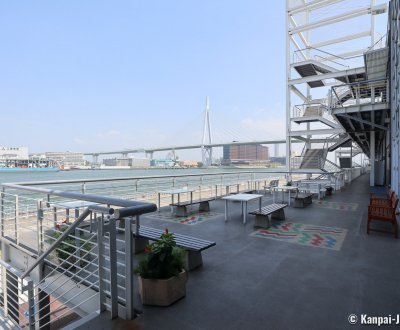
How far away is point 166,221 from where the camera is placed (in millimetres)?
6828

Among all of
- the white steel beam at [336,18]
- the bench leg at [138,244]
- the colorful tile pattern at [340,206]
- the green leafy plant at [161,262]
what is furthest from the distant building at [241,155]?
the green leafy plant at [161,262]

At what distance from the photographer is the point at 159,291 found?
270 cm

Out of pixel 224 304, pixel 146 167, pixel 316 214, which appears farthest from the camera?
pixel 146 167

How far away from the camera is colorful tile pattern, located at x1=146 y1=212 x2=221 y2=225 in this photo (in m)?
6.77

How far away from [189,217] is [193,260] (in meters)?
3.68

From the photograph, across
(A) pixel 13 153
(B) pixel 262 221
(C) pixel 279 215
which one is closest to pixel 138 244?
(B) pixel 262 221

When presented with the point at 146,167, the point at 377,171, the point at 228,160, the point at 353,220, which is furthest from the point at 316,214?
the point at 146,167

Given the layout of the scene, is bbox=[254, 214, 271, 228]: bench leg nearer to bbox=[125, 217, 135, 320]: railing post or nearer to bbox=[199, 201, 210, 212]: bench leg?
bbox=[199, 201, 210, 212]: bench leg

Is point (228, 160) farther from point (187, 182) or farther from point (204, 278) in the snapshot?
point (204, 278)

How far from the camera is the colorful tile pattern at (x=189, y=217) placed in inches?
266

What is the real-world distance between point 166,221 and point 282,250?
10.9 feet

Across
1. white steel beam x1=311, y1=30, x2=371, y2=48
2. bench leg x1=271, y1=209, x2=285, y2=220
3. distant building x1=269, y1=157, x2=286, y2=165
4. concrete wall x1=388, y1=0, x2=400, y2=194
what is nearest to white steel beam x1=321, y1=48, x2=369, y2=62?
white steel beam x1=311, y1=30, x2=371, y2=48

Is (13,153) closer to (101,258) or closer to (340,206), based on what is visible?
(340,206)

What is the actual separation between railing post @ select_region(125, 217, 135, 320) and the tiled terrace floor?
11 centimetres
